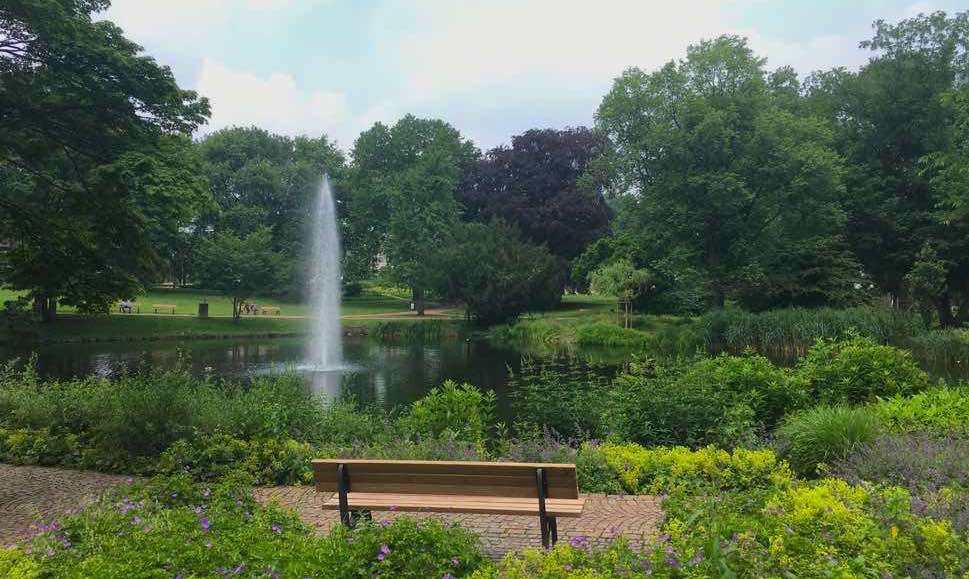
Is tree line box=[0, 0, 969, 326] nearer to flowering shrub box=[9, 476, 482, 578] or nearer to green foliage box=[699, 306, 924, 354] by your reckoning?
green foliage box=[699, 306, 924, 354]

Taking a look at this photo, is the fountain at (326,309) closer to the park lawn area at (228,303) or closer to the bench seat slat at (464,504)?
the park lawn area at (228,303)

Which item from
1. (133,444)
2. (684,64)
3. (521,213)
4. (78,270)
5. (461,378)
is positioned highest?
(684,64)

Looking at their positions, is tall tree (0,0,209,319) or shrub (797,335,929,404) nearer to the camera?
tall tree (0,0,209,319)

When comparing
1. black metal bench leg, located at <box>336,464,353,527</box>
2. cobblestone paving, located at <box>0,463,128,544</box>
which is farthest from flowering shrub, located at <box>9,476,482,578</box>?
cobblestone paving, located at <box>0,463,128,544</box>

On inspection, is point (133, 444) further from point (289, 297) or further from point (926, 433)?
point (289, 297)

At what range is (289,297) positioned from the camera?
55812 millimetres

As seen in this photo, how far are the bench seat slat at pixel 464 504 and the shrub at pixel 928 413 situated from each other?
15.5 ft

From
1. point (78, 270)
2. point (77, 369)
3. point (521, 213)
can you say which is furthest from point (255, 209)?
point (78, 270)

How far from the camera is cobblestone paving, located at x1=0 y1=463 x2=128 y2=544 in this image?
6250mm

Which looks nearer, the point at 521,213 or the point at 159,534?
the point at 159,534

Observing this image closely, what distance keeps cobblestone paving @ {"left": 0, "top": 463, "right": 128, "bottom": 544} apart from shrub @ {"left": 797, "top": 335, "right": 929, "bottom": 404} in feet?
29.4

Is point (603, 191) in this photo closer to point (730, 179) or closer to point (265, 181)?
point (730, 179)

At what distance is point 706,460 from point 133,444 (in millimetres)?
6528

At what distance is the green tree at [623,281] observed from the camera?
3656cm
